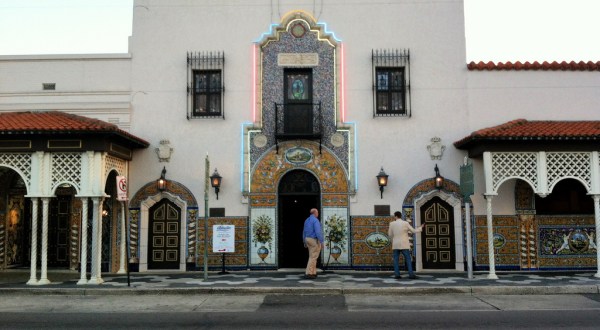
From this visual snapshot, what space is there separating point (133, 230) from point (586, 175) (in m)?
12.1

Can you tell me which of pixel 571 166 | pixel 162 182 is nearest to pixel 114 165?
pixel 162 182

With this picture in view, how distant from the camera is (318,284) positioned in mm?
13164

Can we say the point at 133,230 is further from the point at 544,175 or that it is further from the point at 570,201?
the point at 570,201

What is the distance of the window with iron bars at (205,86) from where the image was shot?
1644cm

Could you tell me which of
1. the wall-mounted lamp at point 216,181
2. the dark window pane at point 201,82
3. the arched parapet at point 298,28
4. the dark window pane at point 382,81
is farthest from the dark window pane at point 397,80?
the wall-mounted lamp at point 216,181

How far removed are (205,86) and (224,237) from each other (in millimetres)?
4473

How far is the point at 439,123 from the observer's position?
1622cm

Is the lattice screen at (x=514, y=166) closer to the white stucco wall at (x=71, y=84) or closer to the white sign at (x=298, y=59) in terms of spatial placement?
the white sign at (x=298, y=59)

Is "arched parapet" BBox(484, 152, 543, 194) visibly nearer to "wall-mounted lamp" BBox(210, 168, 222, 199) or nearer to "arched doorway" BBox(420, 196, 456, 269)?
"arched doorway" BBox(420, 196, 456, 269)

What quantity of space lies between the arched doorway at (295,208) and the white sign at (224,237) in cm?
171

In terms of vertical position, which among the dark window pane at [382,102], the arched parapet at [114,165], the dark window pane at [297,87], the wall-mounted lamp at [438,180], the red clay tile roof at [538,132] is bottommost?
the wall-mounted lamp at [438,180]

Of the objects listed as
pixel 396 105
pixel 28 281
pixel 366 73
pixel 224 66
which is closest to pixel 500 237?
pixel 396 105

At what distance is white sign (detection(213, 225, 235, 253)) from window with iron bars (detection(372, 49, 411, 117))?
529cm

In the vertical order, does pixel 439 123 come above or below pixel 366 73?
below
